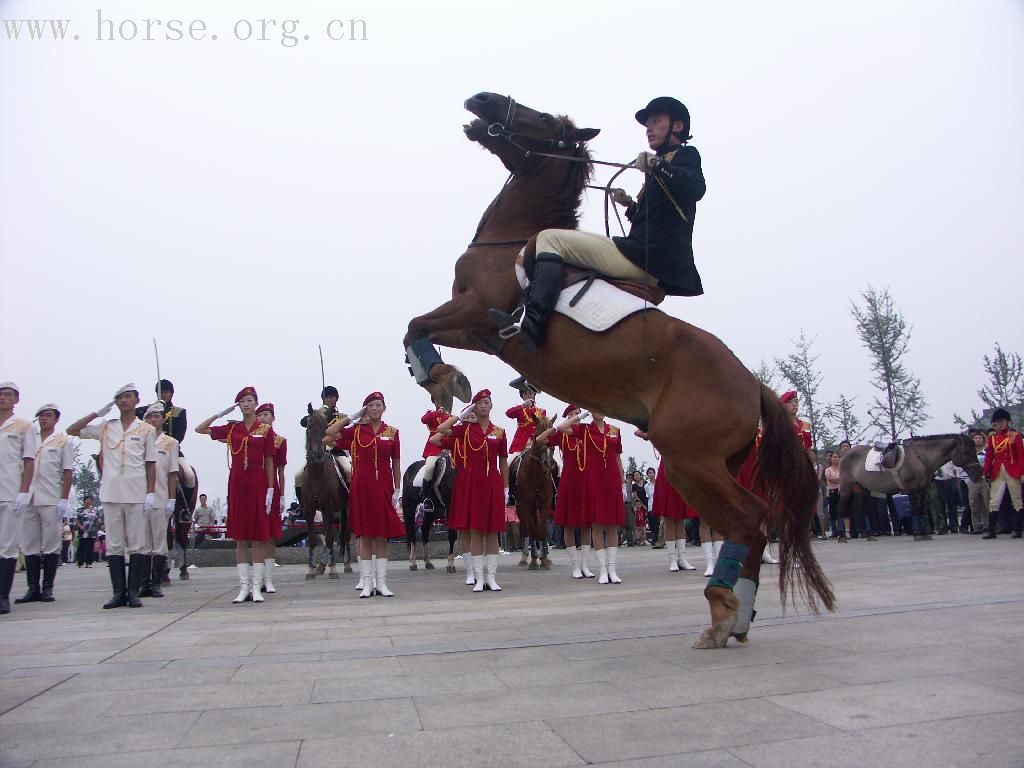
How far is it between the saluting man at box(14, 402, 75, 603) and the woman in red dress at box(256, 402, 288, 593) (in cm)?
283

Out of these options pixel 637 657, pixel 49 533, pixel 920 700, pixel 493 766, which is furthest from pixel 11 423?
pixel 920 700

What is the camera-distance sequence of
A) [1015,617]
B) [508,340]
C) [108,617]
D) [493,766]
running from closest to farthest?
[493,766]
[1015,617]
[508,340]
[108,617]

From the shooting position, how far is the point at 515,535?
81.2 feet

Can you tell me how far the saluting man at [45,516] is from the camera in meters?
11.1

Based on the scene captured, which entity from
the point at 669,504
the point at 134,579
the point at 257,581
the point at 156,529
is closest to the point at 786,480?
the point at 669,504

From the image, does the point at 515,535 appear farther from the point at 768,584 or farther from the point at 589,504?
the point at 768,584

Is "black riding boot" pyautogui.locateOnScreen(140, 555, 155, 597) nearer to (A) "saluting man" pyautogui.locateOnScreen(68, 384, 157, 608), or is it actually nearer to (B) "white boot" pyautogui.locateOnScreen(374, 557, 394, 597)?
(A) "saluting man" pyautogui.locateOnScreen(68, 384, 157, 608)

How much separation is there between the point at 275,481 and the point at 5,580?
10.1ft

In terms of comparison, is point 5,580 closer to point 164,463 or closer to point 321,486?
point 164,463

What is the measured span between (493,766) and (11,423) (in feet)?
30.7

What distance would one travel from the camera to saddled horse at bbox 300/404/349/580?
1412cm

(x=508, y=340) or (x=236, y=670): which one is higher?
(x=508, y=340)

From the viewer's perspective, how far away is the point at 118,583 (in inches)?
391

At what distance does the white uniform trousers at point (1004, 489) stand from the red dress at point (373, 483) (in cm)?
1290
